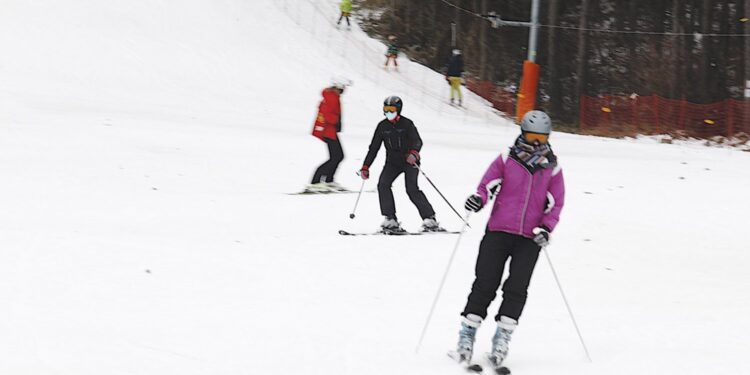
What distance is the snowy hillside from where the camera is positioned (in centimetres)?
648

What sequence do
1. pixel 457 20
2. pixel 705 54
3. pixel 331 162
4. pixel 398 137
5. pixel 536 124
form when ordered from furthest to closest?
pixel 457 20 → pixel 705 54 → pixel 331 162 → pixel 398 137 → pixel 536 124

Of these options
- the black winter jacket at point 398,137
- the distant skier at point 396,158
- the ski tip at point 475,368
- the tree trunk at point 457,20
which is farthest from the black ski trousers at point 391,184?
the tree trunk at point 457,20

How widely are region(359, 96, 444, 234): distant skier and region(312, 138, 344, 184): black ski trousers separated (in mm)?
2794

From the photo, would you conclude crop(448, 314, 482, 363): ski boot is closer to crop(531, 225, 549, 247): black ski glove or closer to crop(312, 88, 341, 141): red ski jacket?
crop(531, 225, 549, 247): black ski glove

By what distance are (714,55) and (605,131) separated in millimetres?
9731

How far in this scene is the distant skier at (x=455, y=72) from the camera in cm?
2895

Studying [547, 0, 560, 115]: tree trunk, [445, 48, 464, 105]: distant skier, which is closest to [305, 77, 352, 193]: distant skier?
[445, 48, 464, 105]: distant skier

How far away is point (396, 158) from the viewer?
11.2m

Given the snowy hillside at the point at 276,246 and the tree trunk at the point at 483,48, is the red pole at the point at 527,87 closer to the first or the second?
the snowy hillside at the point at 276,246

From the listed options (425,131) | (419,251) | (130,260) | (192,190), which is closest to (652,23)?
(425,131)

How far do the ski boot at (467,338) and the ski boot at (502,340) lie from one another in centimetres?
14

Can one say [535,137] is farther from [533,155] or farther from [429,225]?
[429,225]

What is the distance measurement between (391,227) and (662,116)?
1880cm

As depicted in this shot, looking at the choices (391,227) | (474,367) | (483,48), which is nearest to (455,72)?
(483,48)
